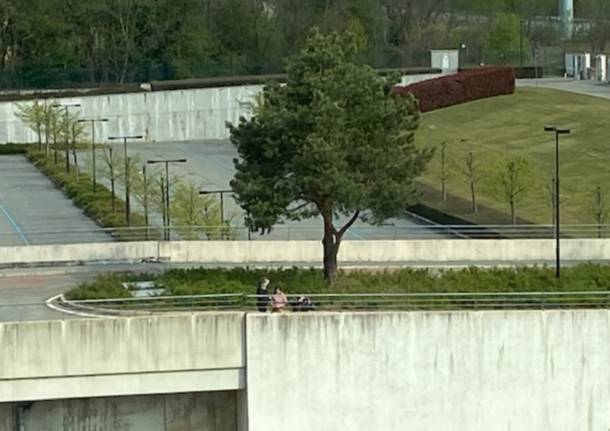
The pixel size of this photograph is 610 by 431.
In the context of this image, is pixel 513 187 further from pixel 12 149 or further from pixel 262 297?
pixel 12 149

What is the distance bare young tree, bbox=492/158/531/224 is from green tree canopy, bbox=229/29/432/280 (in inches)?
615

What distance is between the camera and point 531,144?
64188mm

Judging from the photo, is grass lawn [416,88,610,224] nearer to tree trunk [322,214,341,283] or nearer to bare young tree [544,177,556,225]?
bare young tree [544,177,556,225]

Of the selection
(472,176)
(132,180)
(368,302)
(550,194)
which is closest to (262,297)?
(368,302)

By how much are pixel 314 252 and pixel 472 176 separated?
17065 mm

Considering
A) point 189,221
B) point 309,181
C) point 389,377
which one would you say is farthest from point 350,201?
point 189,221

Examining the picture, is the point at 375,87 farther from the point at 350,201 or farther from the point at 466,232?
the point at 466,232

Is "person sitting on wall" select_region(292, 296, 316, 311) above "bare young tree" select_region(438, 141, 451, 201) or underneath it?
underneath

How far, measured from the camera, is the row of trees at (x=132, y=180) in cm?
4509

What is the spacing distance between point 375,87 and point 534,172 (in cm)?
1979

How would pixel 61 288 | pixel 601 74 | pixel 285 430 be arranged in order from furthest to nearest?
pixel 601 74
pixel 61 288
pixel 285 430

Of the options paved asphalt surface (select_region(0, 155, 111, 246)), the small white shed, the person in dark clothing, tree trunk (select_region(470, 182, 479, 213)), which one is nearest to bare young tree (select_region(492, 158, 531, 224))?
tree trunk (select_region(470, 182, 479, 213))

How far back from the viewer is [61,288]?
33.1 m

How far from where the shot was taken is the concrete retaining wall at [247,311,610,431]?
92.6ft
